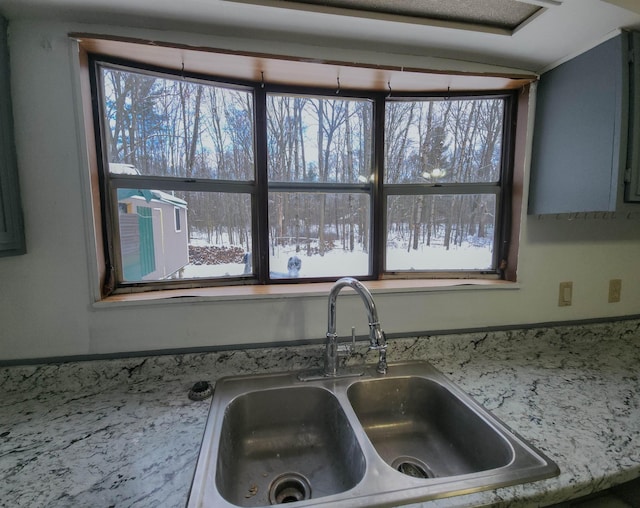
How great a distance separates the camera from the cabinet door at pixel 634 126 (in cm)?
97

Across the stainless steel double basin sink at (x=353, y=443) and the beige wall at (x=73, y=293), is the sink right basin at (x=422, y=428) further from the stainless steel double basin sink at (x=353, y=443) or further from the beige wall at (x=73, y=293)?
the beige wall at (x=73, y=293)

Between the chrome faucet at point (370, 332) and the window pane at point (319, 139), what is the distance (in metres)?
0.58

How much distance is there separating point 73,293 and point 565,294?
204 cm

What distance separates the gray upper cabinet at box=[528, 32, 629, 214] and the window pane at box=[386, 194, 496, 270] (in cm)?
22

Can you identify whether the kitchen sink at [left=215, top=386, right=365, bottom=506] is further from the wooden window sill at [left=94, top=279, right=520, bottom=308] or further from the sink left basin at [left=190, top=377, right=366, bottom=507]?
the wooden window sill at [left=94, top=279, right=520, bottom=308]

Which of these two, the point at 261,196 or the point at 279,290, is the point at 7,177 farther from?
the point at 279,290

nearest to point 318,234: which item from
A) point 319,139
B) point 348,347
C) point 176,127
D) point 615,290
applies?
point 319,139

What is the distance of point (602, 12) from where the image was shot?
2.97ft

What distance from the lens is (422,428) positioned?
1.05m

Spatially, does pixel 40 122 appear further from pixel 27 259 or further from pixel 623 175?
pixel 623 175

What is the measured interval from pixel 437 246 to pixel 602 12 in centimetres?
95

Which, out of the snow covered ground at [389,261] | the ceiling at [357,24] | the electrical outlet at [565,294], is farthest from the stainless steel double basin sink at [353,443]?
the ceiling at [357,24]

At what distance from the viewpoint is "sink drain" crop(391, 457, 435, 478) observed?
35.7 inches

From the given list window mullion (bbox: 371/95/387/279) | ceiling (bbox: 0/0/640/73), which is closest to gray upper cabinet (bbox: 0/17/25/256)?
ceiling (bbox: 0/0/640/73)
